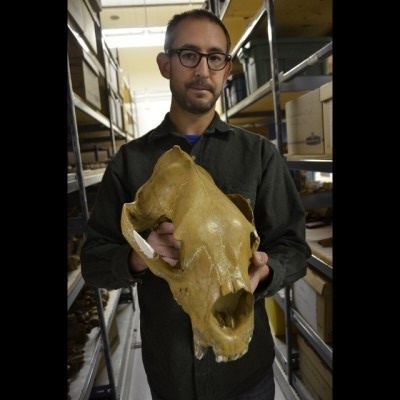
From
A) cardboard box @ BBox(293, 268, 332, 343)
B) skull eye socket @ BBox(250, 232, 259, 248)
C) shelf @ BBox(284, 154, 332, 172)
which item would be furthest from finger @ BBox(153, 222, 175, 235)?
cardboard box @ BBox(293, 268, 332, 343)

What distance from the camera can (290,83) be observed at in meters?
2.01

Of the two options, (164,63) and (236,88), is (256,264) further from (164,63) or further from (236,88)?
(236,88)

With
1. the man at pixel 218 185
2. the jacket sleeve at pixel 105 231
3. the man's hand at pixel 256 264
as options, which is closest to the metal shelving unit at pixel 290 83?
the man at pixel 218 185

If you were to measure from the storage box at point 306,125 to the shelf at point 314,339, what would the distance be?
1110 mm

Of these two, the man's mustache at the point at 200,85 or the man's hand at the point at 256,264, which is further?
the man's mustache at the point at 200,85

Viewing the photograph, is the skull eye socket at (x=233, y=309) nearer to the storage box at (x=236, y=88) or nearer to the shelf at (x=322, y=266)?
the shelf at (x=322, y=266)

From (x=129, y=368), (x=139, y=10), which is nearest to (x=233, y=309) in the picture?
(x=129, y=368)

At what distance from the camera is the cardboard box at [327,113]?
1661 millimetres

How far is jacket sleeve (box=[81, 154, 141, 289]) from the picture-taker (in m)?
1.16

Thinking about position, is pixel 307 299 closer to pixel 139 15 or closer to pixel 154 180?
pixel 154 180
